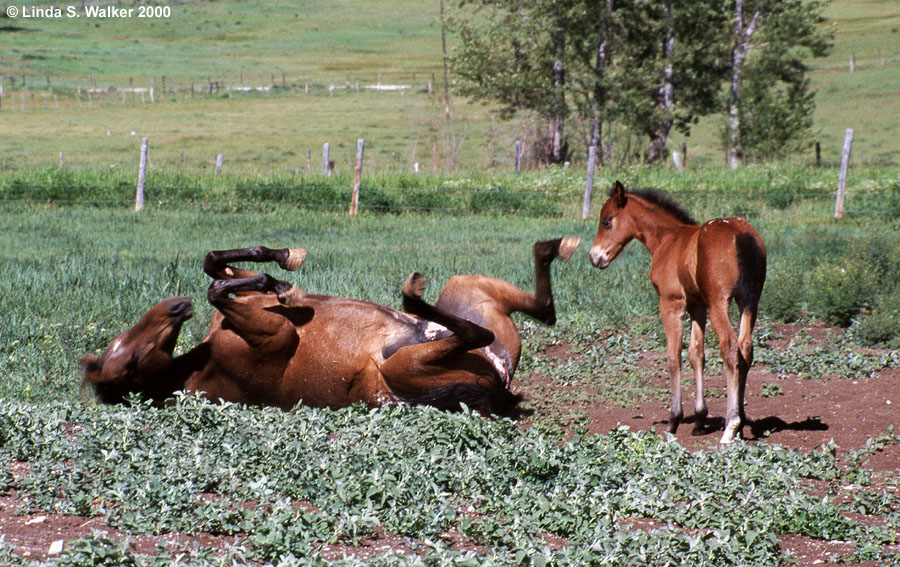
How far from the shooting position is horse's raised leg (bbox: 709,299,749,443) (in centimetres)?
574

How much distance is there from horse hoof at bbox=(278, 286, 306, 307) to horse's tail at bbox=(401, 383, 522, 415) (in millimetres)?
891

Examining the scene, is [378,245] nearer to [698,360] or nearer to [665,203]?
[665,203]

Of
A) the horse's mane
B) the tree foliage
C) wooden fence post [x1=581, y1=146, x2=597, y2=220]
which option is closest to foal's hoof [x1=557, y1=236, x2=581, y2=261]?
the horse's mane

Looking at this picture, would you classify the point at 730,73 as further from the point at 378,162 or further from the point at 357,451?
the point at 357,451

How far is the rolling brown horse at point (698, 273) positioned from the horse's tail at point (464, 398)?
4.41 ft

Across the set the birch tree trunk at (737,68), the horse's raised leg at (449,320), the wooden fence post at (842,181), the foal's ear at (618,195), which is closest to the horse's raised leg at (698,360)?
the foal's ear at (618,195)

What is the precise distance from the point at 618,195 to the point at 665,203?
37cm

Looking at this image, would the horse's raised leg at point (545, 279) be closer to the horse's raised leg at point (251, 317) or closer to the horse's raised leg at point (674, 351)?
the horse's raised leg at point (674, 351)

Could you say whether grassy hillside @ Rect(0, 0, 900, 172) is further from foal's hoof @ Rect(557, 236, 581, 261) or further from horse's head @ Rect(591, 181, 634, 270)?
foal's hoof @ Rect(557, 236, 581, 261)

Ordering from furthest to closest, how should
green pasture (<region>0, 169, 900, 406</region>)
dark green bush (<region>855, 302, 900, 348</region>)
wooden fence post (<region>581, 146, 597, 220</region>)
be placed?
1. wooden fence post (<region>581, 146, 597, 220</region>)
2. dark green bush (<region>855, 302, 900, 348</region>)
3. green pasture (<region>0, 169, 900, 406</region>)

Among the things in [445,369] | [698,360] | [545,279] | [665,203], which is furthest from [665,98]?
[445,369]

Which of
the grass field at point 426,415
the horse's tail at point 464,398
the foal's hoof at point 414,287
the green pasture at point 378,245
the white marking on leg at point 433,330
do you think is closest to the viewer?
the grass field at point 426,415

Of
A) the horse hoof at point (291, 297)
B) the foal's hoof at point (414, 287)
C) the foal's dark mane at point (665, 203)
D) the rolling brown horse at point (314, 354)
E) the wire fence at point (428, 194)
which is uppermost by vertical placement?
the foal's dark mane at point (665, 203)

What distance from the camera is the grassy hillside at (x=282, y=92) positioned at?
43.0 metres
